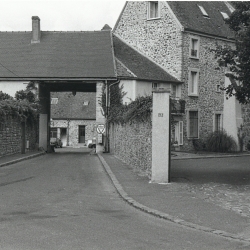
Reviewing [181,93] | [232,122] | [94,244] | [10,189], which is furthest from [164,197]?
[232,122]

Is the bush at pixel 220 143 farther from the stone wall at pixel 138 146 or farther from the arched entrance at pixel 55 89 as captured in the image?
the stone wall at pixel 138 146

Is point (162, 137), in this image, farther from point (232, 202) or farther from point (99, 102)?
point (99, 102)

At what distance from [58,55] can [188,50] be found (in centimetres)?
975

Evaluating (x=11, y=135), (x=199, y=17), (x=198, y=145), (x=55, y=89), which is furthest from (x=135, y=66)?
(x=11, y=135)

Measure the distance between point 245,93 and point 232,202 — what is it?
5.38m

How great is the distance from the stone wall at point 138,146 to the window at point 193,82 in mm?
16310

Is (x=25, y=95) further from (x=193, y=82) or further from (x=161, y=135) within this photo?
(x=161, y=135)

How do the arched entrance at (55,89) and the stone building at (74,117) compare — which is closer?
the arched entrance at (55,89)

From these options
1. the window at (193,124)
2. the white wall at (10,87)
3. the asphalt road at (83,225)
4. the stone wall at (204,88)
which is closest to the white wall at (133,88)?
the stone wall at (204,88)

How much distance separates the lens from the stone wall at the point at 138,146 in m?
16.6

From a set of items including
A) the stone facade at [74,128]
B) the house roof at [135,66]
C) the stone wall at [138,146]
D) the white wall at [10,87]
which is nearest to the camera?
the stone wall at [138,146]

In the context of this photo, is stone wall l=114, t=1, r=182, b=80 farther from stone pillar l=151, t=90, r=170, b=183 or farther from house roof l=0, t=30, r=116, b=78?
stone pillar l=151, t=90, r=170, b=183

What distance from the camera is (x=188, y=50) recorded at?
39.5 m

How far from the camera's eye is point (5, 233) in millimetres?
7305
